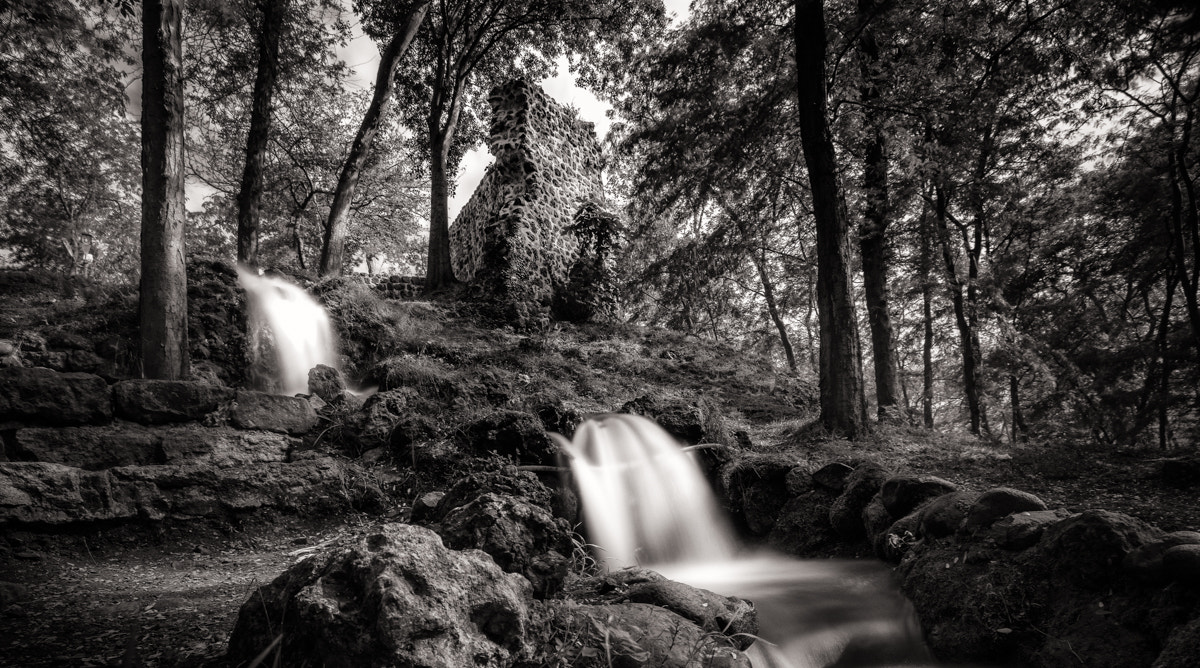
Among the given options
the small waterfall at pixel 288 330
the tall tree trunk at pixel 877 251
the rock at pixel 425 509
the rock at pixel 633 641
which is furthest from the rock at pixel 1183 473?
the small waterfall at pixel 288 330

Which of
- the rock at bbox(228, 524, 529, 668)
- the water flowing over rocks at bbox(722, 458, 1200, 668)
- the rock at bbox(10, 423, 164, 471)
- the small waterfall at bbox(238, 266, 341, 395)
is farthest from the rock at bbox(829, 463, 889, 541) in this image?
the small waterfall at bbox(238, 266, 341, 395)

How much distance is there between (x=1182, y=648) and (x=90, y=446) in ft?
21.9

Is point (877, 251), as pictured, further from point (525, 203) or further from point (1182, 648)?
point (1182, 648)

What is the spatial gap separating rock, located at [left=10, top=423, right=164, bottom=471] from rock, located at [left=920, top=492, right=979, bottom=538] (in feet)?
19.3

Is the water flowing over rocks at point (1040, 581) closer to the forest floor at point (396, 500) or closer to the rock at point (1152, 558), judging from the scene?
the rock at point (1152, 558)

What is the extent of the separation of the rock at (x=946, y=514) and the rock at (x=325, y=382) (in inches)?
230

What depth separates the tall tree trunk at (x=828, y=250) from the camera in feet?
22.6

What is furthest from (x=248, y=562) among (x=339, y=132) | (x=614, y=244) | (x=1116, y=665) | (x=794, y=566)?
(x=339, y=132)

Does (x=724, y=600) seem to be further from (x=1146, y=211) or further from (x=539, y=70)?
(x=539, y=70)

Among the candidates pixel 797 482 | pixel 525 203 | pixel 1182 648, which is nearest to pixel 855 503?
pixel 797 482

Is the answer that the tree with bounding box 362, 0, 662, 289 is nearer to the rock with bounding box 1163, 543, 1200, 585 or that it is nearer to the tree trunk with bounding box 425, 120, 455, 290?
the tree trunk with bounding box 425, 120, 455, 290

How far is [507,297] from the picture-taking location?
39.7ft

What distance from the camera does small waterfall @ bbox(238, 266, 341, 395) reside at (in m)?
7.20

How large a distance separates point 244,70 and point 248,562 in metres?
12.4
